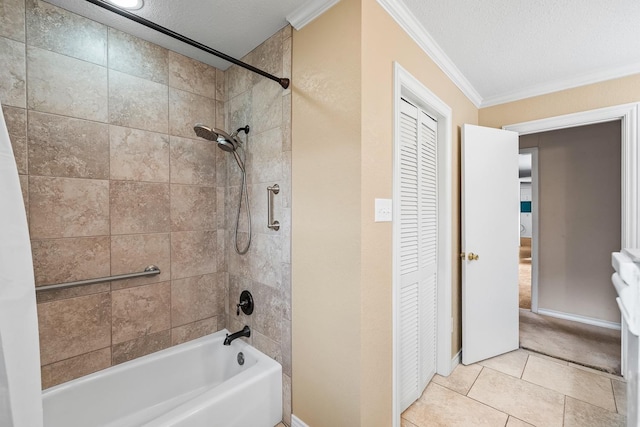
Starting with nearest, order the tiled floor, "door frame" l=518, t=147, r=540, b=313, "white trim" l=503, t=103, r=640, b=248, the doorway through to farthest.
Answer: the tiled floor
"white trim" l=503, t=103, r=640, b=248
the doorway
"door frame" l=518, t=147, r=540, b=313

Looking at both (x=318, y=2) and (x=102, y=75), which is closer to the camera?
(x=318, y=2)

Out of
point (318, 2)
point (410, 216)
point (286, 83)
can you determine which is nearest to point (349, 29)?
point (318, 2)

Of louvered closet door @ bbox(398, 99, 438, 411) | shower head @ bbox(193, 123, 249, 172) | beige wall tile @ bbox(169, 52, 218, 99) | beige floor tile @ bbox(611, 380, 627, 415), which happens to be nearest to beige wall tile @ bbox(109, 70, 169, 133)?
beige wall tile @ bbox(169, 52, 218, 99)

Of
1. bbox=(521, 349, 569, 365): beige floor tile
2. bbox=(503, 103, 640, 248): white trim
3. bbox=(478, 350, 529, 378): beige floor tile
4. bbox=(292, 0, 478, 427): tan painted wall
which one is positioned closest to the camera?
bbox=(292, 0, 478, 427): tan painted wall

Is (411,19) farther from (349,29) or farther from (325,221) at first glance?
(325,221)

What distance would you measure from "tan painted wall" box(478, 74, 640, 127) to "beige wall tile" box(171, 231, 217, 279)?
9.45 feet

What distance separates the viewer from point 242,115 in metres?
1.98

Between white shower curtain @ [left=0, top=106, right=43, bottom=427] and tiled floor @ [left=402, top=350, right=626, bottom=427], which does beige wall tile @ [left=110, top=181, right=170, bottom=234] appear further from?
tiled floor @ [left=402, top=350, right=626, bottom=427]

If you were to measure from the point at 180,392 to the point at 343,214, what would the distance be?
1.68 meters

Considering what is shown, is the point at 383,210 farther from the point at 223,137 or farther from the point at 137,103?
the point at 137,103

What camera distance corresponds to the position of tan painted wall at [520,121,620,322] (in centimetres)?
297

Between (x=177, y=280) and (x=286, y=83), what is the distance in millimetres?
1531

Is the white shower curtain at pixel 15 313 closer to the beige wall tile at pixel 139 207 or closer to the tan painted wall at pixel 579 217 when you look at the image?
the beige wall tile at pixel 139 207

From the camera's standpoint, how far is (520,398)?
1.85 m
